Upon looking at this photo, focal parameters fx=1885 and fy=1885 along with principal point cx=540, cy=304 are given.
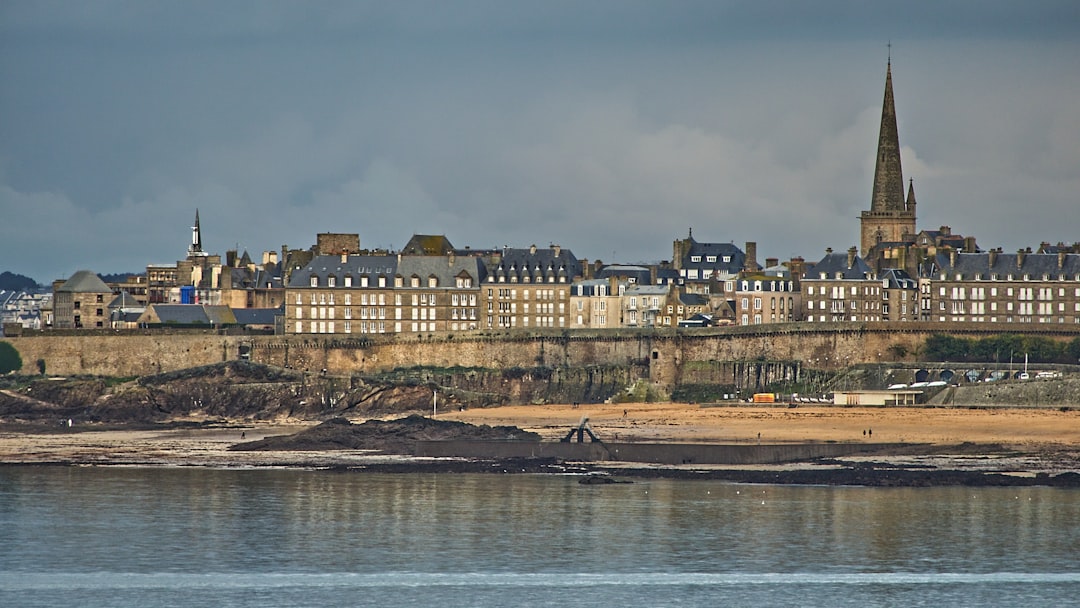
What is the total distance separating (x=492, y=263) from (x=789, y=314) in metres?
12.6

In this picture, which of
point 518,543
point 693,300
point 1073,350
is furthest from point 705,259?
point 518,543

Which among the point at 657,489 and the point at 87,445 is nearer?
the point at 657,489

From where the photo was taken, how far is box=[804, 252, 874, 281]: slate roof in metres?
74.1

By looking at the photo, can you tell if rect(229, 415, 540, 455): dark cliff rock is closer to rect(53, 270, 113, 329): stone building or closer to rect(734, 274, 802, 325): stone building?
rect(734, 274, 802, 325): stone building

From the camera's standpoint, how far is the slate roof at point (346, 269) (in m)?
76.4

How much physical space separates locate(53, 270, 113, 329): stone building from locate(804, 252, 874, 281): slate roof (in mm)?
29052

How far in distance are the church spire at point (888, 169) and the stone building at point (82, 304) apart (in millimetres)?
35478

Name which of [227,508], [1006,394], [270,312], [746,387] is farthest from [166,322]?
[227,508]

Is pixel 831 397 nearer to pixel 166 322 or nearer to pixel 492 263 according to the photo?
pixel 492 263

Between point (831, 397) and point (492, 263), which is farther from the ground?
point (492, 263)

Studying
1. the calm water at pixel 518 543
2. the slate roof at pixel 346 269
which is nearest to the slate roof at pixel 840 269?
the slate roof at pixel 346 269

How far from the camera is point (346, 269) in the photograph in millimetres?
76938

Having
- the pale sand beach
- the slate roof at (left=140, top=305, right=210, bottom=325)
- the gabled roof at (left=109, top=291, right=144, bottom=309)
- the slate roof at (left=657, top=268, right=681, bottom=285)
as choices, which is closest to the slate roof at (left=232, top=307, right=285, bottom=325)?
the slate roof at (left=140, top=305, right=210, bottom=325)

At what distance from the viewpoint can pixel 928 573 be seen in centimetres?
3050
